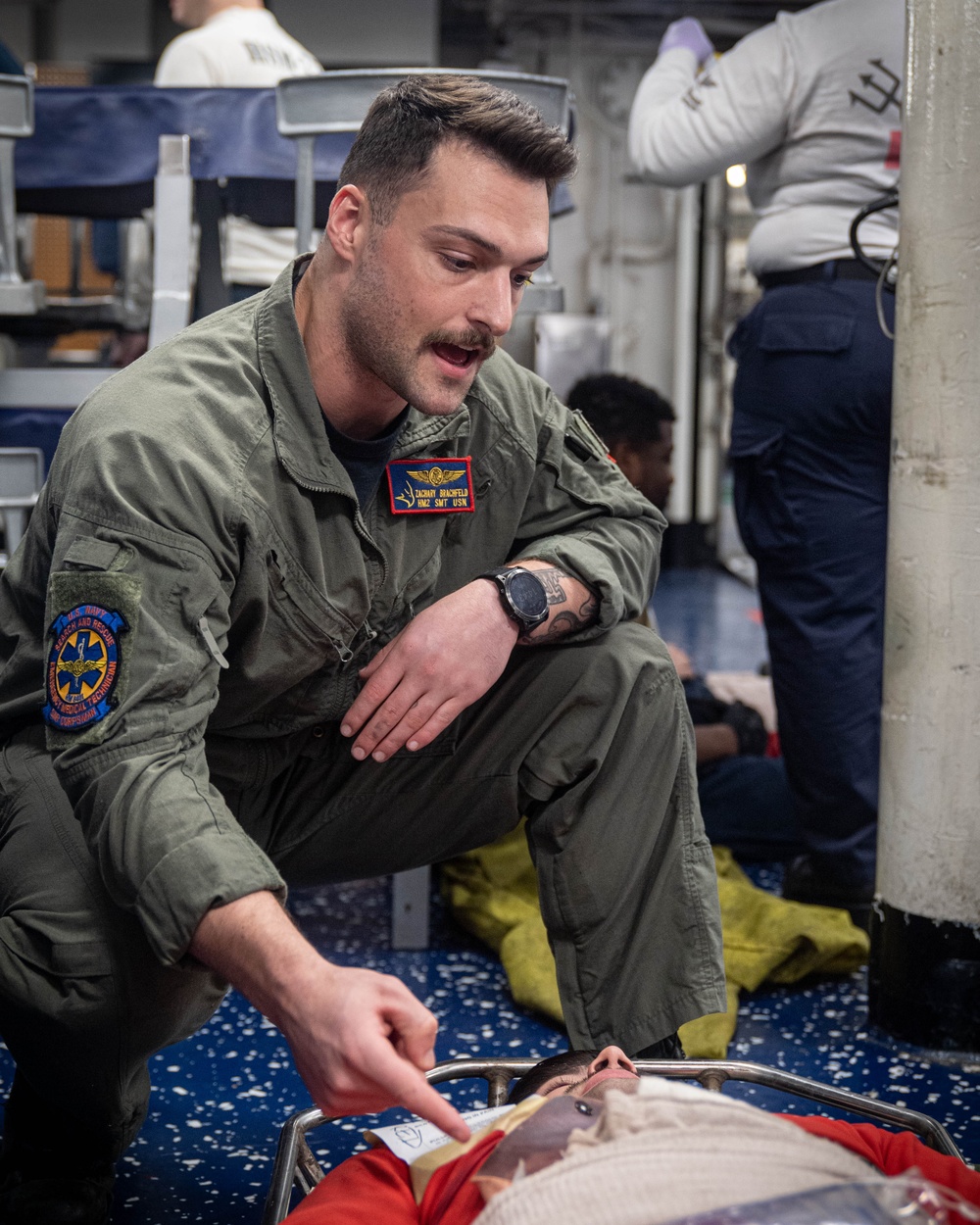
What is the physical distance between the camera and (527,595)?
160cm

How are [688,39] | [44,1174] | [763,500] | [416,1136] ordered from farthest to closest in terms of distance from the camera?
[688,39] < [763,500] < [44,1174] < [416,1136]

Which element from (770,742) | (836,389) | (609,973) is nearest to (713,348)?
(770,742)

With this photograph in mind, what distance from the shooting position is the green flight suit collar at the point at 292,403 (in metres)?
1.47

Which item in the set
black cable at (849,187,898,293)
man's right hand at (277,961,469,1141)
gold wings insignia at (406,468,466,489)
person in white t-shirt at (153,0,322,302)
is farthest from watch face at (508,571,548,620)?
person in white t-shirt at (153,0,322,302)

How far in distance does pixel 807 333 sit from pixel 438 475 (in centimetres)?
116

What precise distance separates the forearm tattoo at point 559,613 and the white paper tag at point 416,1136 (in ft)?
1.76

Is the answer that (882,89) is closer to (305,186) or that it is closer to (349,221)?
(305,186)

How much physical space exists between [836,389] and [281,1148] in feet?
5.82

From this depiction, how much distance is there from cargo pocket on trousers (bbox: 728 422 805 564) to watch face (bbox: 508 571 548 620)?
1.10 metres

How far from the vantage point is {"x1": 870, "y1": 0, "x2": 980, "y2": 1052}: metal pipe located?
1.89 metres

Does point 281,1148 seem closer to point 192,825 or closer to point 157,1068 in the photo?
point 192,825

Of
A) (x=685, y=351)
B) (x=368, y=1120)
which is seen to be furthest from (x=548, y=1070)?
(x=685, y=351)

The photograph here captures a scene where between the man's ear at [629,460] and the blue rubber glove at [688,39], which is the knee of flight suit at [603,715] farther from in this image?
the blue rubber glove at [688,39]

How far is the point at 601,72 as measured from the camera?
8.67 m
